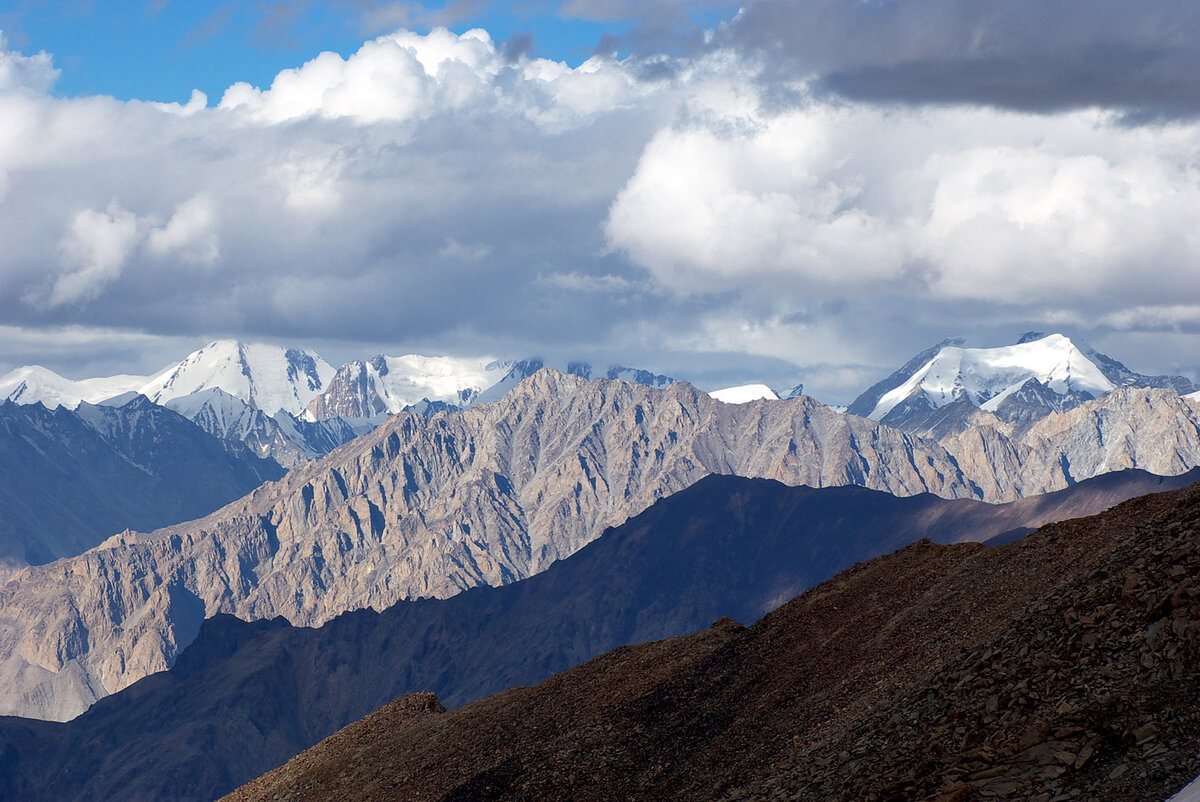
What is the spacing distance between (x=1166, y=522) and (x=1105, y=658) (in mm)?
11166

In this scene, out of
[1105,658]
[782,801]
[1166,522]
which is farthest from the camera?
[1166,522]

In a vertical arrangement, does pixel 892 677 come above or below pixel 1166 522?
below

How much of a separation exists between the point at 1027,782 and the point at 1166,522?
57.0 ft

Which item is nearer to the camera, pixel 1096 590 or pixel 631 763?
pixel 1096 590

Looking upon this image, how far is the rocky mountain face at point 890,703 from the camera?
110ft

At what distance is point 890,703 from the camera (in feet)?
146

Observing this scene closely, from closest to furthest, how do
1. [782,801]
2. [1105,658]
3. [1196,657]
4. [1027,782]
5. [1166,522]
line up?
[1027,782], [1196,657], [1105,658], [782,801], [1166,522]

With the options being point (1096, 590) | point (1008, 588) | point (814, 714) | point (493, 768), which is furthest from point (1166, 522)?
point (493, 768)

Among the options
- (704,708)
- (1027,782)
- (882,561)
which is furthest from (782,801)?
(882,561)

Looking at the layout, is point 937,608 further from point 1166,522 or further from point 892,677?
point 1166,522

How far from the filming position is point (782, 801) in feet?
131

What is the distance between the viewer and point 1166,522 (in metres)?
45.3

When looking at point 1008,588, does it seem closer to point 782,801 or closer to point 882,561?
point 882,561

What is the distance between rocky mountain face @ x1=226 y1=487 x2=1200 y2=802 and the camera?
33.5m
